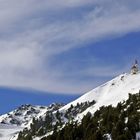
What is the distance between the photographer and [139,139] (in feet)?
554

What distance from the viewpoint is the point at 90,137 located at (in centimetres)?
19325

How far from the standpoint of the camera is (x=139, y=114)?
634ft

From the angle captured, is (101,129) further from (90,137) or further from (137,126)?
(137,126)

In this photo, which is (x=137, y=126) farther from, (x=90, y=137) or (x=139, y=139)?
(x=90, y=137)

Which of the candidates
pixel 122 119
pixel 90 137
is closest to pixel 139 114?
pixel 122 119

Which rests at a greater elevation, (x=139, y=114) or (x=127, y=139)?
(x=139, y=114)

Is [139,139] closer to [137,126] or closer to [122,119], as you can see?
[137,126]

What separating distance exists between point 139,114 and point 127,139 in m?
23.3

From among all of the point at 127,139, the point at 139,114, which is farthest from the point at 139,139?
the point at 139,114

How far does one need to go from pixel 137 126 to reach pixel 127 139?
7.18 meters

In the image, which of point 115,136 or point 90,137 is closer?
point 115,136

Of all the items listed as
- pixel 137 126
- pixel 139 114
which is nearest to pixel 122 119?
pixel 139 114

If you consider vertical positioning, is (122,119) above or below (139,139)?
above

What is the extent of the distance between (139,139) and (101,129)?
3073 cm
